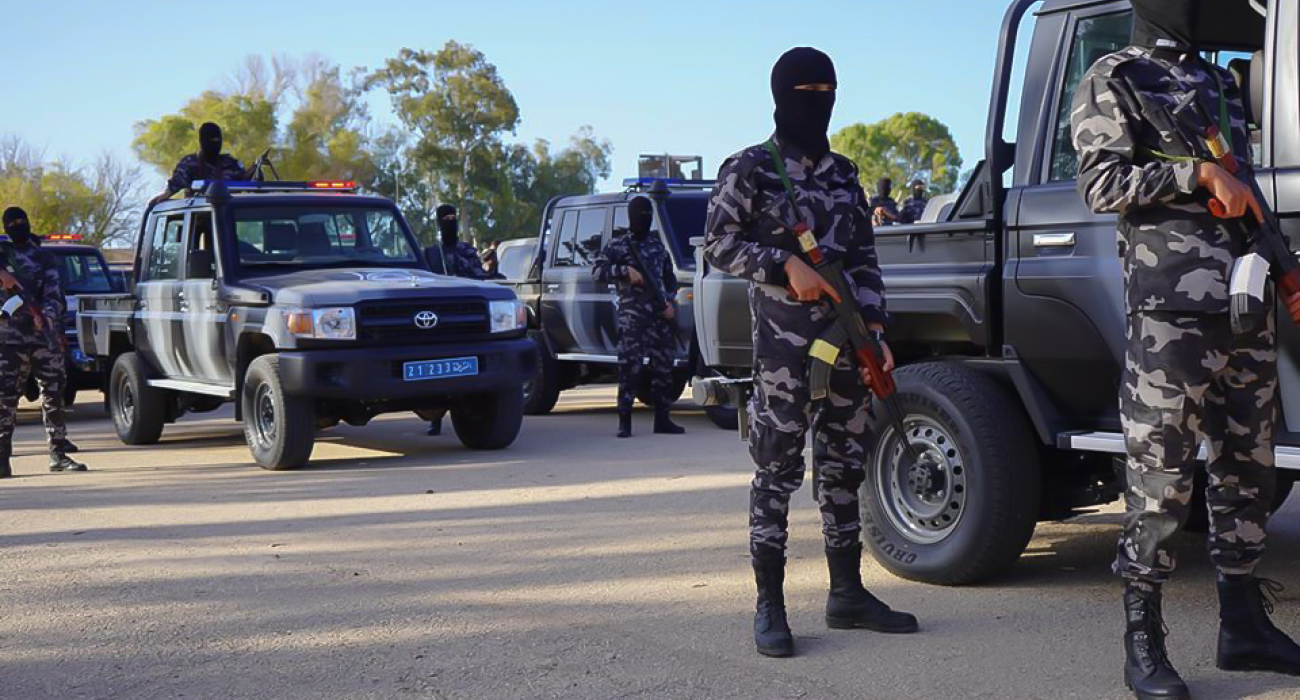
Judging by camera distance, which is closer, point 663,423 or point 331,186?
point 331,186

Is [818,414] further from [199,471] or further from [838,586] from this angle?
[199,471]

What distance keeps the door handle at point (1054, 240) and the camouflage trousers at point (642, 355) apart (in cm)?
676

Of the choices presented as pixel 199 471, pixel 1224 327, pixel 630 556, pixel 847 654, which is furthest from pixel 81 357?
pixel 1224 327

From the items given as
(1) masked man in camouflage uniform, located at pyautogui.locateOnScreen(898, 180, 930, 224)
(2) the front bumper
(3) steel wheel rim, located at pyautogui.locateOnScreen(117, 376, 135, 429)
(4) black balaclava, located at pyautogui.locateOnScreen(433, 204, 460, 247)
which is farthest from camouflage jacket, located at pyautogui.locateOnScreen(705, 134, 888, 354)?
(1) masked man in camouflage uniform, located at pyautogui.locateOnScreen(898, 180, 930, 224)

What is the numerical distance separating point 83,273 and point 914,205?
9472 millimetres

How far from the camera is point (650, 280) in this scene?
11875 mm

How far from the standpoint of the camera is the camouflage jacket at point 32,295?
10492 mm

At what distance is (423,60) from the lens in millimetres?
60594

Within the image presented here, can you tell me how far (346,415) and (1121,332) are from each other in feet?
21.5

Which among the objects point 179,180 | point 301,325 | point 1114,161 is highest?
point 179,180

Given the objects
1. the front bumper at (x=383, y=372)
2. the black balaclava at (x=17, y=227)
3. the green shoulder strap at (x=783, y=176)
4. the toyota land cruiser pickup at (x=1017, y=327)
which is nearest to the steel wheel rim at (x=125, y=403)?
the black balaclava at (x=17, y=227)

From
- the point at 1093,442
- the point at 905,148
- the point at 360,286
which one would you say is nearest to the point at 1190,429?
the point at 1093,442

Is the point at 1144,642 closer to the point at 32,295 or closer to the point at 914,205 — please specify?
the point at 32,295

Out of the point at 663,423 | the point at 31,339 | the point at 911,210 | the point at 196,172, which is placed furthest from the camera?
the point at 911,210
